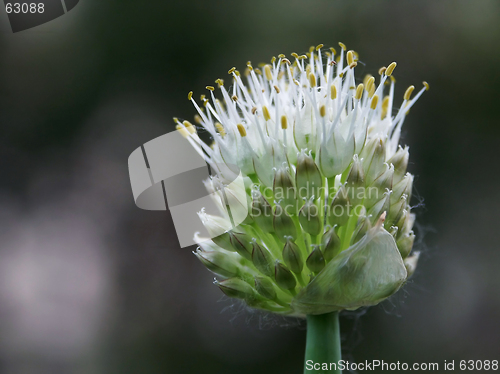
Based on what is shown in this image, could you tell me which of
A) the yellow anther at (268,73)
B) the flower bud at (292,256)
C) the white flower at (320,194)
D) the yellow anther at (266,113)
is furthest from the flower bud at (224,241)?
the yellow anther at (268,73)

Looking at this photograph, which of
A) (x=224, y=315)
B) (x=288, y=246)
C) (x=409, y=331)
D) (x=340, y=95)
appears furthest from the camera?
(x=224, y=315)

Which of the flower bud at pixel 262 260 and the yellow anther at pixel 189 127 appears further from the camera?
the yellow anther at pixel 189 127

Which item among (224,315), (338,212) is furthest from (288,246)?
(224,315)

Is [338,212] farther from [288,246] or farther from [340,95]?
[340,95]

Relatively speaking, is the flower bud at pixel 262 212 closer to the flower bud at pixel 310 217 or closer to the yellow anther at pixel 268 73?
the flower bud at pixel 310 217

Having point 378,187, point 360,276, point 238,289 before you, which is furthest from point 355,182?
point 238,289

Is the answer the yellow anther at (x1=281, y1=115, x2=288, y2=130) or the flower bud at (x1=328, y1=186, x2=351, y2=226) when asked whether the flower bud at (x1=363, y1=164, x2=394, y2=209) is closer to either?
the flower bud at (x1=328, y1=186, x2=351, y2=226)
